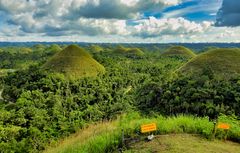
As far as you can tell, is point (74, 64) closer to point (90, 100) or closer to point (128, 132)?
point (90, 100)

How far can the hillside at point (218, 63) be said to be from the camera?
1737 inches

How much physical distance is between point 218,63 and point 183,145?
4287cm

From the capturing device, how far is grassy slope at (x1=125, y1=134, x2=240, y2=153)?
6.53 metres

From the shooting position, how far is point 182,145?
22.2ft

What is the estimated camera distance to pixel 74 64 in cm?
5828

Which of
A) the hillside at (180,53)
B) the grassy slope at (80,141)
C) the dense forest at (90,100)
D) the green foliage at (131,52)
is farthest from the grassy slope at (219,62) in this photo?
the green foliage at (131,52)

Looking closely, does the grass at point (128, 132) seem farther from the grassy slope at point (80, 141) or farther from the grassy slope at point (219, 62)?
the grassy slope at point (219, 62)

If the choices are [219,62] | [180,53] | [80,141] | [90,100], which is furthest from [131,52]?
[80,141]

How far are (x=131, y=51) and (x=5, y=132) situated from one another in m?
95.0

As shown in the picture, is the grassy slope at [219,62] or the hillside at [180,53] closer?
the grassy slope at [219,62]

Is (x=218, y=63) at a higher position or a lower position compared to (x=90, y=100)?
higher

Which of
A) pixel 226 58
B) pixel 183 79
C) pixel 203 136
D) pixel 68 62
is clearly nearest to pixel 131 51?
pixel 68 62

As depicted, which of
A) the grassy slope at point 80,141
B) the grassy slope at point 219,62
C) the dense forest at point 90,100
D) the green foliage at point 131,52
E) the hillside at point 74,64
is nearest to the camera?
the grassy slope at point 80,141

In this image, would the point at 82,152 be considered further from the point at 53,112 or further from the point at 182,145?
the point at 53,112
